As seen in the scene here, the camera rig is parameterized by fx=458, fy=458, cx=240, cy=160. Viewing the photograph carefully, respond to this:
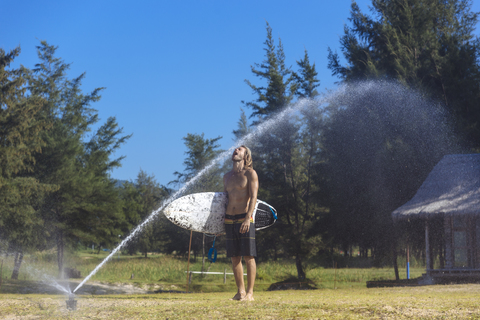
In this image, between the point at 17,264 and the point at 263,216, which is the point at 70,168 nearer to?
the point at 17,264

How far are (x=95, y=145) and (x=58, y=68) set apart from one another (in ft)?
19.6

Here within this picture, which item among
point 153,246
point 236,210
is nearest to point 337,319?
point 236,210

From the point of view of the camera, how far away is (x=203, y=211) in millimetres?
7734

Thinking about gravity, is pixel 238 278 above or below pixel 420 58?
below

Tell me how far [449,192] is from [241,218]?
36.7 ft

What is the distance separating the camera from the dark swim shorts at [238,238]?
269 inches

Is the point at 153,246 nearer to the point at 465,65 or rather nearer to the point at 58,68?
the point at 58,68

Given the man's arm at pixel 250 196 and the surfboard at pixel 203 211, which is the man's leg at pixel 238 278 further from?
the surfboard at pixel 203 211

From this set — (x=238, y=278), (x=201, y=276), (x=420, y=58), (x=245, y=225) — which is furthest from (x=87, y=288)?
(x=420, y=58)

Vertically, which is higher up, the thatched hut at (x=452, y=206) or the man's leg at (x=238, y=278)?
the thatched hut at (x=452, y=206)

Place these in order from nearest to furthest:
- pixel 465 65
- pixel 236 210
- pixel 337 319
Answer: pixel 337 319 < pixel 236 210 < pixel 465 65

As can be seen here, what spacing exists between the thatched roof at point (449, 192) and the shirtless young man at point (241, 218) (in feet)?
31.6

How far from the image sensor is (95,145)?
108ft

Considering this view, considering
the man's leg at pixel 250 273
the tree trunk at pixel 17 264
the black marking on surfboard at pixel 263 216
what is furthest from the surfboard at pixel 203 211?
the tree trunk at pixel 17 264
